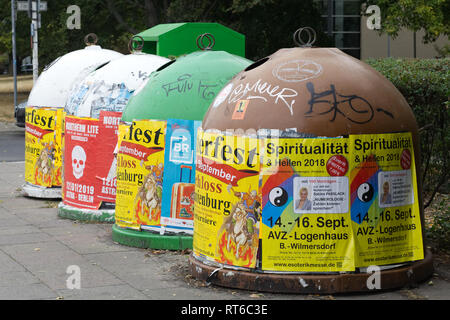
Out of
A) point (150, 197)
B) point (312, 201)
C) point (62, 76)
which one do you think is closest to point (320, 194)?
point (312, 201)

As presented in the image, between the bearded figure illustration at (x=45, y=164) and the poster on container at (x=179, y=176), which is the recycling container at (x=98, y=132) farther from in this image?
the poster on container at (x=179, y=176)

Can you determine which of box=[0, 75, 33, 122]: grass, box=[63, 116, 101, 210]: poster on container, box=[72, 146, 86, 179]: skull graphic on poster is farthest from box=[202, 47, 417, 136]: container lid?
box=[0, 75, 33, 122]: grass

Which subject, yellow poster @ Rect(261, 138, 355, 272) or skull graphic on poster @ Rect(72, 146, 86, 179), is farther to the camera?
skull graphic on poster @ Rect(72, 146, 86, 179)

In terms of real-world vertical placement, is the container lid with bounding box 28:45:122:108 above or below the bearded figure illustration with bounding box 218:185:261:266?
above

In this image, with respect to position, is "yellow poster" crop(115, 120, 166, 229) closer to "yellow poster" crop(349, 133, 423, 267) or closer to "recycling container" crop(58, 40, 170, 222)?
"recycling container" crop(58, 40, 170, 222)

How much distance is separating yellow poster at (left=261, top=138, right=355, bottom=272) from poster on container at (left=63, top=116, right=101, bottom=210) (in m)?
3.79

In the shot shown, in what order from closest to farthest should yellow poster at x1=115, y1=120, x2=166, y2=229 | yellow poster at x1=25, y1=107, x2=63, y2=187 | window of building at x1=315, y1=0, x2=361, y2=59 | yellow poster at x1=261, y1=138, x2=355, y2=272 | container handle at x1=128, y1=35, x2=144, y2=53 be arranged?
yellow poster at x1=261, y1=138, x2=355, y2=272
yellow poster at x1=115, y1=120, x2=166, y2=229
container handle at x1=128, y1=35, x2=144, y2=53
yellow poster at x1=25, y1=107, x2=63, y2=187
window of building at x1=315, y1=0, x2=361, y2=59

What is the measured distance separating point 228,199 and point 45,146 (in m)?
5.47

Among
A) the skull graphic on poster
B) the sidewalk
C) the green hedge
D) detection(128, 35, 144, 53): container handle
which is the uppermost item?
detection(128, 35, 144, 53): container handle

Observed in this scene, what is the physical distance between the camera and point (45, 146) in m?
11.1

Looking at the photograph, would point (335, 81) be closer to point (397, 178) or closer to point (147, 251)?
point (397, 178)

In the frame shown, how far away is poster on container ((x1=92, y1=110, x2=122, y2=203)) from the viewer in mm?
9227

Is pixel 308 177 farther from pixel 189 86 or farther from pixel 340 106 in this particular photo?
pixel 189 86
